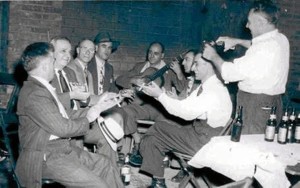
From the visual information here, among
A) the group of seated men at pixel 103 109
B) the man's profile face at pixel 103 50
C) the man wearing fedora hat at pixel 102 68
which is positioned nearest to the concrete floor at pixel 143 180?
the group of seated men at pixel 103 109

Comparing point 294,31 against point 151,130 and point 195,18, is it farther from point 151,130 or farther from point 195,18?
A: point 151,130

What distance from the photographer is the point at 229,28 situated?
272 inches

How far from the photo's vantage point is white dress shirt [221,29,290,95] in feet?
11.2

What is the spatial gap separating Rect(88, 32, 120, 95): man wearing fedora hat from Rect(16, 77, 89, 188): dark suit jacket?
2532 millimetres

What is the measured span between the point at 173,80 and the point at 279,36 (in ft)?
7.28

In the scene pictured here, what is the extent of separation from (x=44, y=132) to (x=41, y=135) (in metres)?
0.03

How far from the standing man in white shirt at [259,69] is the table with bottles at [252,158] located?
21.3 inches

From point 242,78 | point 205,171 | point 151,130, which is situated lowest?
point 205,171

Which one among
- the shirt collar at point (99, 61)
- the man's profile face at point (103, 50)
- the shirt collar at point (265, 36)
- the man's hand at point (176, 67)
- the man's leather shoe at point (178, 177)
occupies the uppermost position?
the shirt collar at point (265, 36)

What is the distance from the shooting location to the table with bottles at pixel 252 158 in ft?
8.27

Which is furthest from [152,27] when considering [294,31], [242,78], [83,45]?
[242,78]

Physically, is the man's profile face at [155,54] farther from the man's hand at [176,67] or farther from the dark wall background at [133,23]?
the dark wall background at [133,23]

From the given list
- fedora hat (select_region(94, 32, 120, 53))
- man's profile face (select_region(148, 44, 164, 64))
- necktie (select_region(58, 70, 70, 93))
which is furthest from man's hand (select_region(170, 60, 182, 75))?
necktie (select_region(58, 70, 70, 93))

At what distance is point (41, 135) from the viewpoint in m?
2.74
